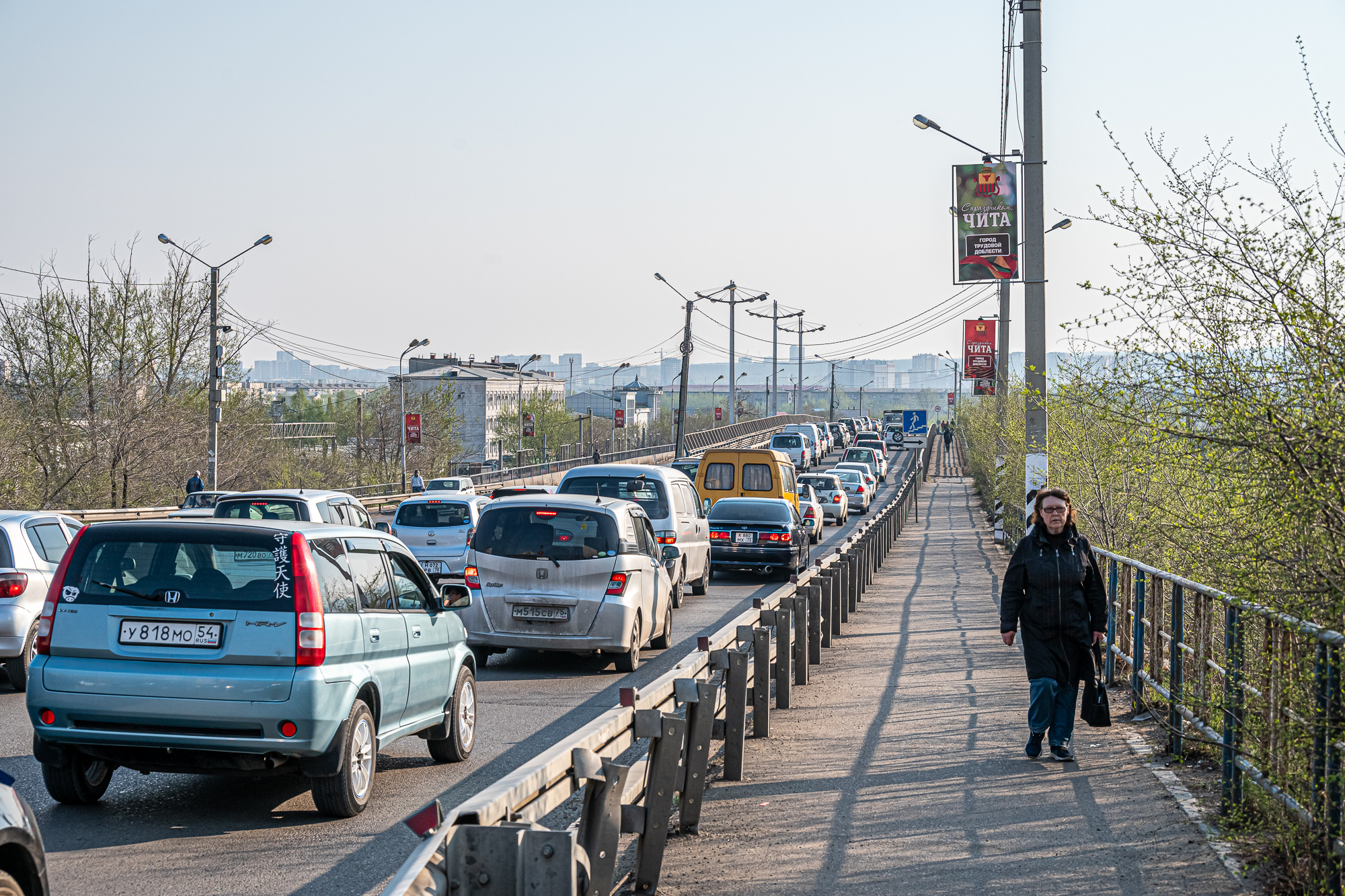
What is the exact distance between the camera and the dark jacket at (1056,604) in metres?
8.31

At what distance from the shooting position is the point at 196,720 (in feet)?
22.7

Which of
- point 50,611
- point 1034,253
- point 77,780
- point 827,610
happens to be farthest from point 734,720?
point 1034,253

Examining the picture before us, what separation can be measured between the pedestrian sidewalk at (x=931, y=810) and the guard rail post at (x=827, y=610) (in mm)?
2486

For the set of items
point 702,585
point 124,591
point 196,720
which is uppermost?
point 124,591

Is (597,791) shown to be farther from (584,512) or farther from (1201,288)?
(584,512)

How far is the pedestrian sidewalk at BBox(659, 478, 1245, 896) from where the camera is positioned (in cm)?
609

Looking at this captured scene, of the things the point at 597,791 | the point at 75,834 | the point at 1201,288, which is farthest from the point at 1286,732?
the point at 75,834

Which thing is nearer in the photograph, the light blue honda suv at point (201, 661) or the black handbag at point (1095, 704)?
→ the light blue honda suv at point (201, 661)

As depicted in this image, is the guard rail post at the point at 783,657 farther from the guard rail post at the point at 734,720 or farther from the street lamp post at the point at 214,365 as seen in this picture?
the street lamp post at the point at 214,365

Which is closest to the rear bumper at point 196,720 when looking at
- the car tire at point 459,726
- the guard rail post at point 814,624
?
the car tire at point 459,726

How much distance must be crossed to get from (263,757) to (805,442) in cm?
6378

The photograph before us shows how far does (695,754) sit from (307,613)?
218 centimetres

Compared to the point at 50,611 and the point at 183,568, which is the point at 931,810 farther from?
the point at 50,611

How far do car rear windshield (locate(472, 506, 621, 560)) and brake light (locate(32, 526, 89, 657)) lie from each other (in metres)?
6.13
